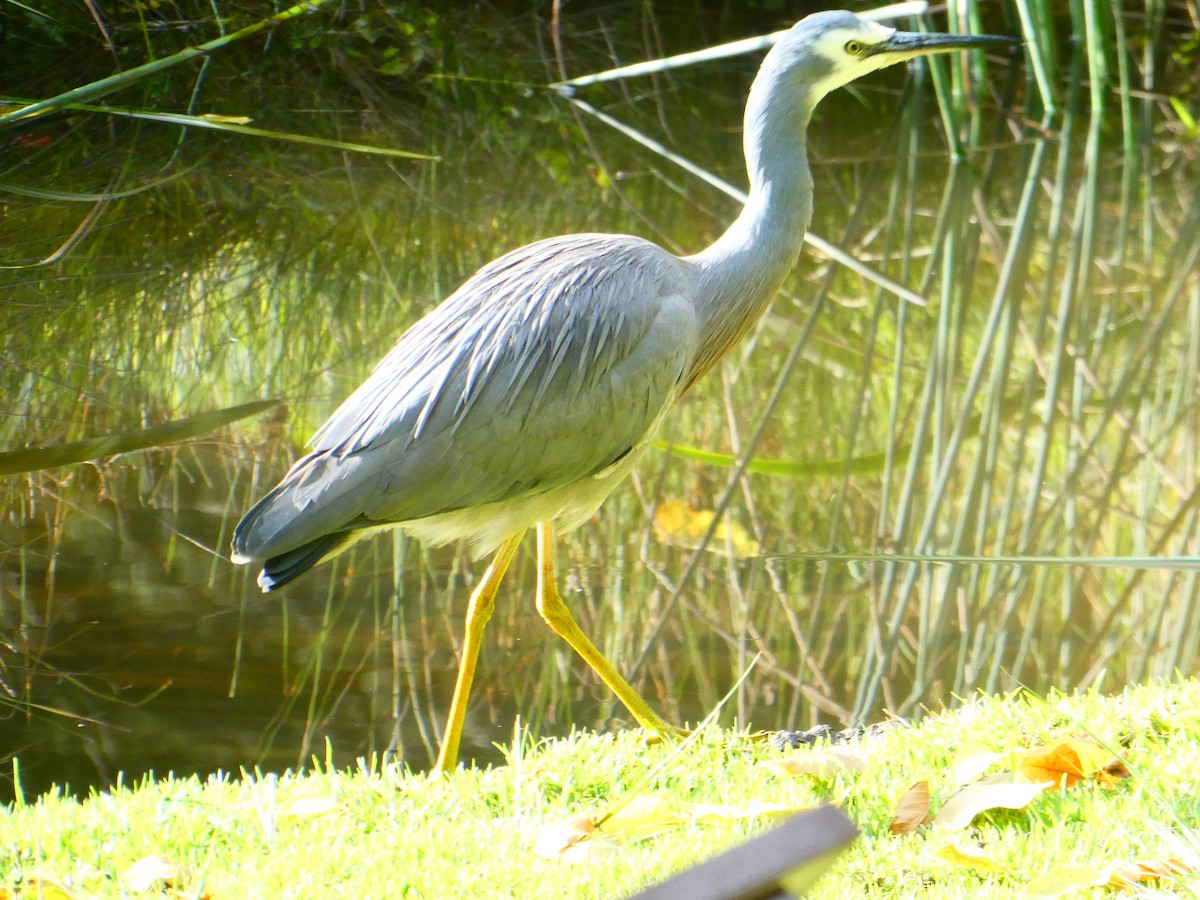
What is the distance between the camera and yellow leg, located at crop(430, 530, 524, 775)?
319 cm

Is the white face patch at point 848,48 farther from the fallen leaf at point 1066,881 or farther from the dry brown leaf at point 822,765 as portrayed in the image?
the fallen leaf at point 1066,881

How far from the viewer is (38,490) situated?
14.3 feet

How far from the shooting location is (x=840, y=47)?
3.63 m

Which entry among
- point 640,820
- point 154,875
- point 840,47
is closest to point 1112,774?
point 640,820

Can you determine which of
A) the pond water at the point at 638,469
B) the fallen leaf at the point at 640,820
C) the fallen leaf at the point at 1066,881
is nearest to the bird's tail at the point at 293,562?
the pond water at the point at 638,469

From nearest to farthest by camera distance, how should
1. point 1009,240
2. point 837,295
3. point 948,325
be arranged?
point 948,325
point 837,295
point 1009,240

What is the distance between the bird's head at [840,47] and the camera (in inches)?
142

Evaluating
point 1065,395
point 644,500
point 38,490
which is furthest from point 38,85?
point 1065,395

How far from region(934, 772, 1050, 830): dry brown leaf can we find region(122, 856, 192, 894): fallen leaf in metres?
1.34

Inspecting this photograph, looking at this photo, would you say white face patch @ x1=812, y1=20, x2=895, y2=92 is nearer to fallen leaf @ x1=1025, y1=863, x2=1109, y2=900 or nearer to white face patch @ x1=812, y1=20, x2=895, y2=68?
white face patch @ x1=812, y1=20, x2=895, y2=68

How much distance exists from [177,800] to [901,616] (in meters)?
1.99

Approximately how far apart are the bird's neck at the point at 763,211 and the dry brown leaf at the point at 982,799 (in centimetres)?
149

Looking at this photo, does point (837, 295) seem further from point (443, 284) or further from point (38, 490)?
point (38, 490)

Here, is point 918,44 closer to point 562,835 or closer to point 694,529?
point 694,529
